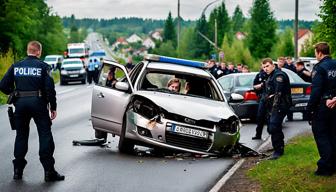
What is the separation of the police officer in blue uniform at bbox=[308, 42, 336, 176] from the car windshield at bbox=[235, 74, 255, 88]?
1056 centimetres

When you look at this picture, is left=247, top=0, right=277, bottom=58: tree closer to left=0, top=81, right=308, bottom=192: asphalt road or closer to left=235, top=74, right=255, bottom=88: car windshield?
left=235, top=74, right=255, bottom=88: car windshield

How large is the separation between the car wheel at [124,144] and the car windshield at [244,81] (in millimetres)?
8058

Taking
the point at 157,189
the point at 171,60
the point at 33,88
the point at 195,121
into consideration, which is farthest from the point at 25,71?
the point at 171,60

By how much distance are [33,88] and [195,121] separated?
329 centimetres

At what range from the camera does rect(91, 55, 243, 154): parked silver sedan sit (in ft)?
38.5

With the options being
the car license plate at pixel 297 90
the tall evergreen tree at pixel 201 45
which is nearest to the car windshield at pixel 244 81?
the car license plate at pixel 297 90

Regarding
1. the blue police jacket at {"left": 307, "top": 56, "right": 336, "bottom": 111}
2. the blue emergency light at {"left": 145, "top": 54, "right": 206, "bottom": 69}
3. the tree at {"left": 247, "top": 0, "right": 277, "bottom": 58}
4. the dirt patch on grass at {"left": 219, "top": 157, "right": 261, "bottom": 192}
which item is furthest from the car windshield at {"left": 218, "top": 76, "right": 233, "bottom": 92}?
the tree at {"left": 247, "top": 0, "right": 277, "bottom": 58}

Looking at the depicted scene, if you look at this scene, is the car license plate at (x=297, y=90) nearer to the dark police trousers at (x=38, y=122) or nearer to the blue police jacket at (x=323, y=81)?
the blue police jacket at (x=323, y=81)

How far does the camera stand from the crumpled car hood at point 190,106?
11.7 m

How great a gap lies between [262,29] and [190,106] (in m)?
108

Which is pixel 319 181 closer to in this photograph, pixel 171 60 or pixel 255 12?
pixel 171 60

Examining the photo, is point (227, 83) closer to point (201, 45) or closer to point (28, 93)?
point (28, 93)

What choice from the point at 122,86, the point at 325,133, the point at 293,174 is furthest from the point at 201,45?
the point at 325,133

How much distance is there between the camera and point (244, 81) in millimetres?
20328
